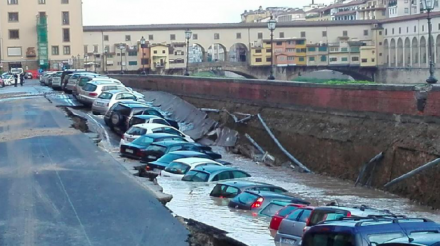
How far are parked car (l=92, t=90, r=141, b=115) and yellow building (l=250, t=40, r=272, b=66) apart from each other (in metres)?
68.1

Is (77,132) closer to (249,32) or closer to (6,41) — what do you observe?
(6,41)

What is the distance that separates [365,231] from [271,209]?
26.1 ft

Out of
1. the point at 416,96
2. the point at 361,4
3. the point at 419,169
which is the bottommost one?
the point at 419,169

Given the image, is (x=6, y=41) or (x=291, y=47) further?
(x=291, y=47)

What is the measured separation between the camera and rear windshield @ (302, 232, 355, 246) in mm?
10133

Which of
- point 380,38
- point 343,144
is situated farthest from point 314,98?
point 380,38

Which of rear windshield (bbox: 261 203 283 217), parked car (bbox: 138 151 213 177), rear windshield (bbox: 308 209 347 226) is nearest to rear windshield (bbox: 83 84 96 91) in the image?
parked car (bbox: 138 151 213 177)

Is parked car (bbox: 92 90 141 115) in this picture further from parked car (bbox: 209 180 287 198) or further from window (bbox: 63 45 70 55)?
window (bbox: 63 45 70 55)

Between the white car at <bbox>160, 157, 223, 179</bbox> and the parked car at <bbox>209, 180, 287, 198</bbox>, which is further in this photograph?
the white car at <bbox>160, 157, 223, 179</bbox>

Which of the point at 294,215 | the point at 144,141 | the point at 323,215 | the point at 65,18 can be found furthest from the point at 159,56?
the point at 323,215

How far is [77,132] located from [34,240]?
1856 cm

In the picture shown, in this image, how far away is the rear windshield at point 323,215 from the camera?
13.6 meters

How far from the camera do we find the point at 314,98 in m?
35.5

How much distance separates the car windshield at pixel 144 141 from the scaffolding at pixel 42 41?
7156 centimetres
